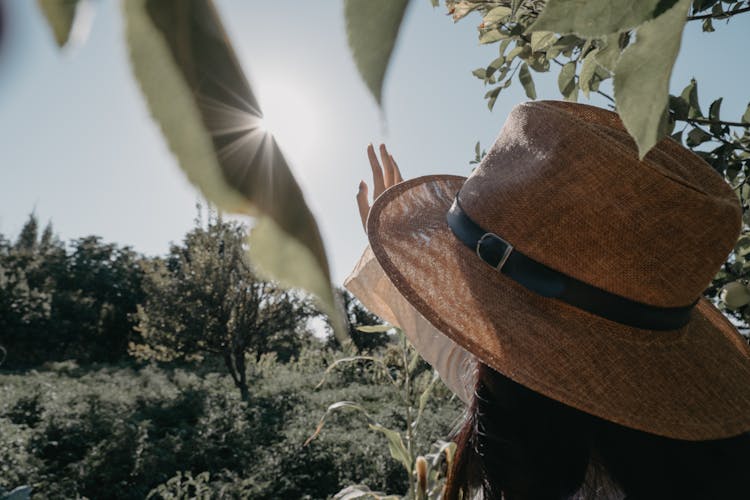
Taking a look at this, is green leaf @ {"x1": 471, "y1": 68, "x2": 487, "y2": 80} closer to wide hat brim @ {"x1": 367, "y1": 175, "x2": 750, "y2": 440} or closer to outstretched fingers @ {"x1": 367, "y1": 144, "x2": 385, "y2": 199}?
outstretched fingers @ {"x1": 367, "y1": 144, "x2": 385, "y2": 199}

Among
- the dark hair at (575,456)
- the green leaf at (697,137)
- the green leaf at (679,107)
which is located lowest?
the dark hair at (575,456)

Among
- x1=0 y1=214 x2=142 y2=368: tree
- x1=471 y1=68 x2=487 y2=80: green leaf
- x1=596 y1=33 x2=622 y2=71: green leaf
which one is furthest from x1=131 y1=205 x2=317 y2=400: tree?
x1=596 y1=33 x2=622 y2=71: green leaf

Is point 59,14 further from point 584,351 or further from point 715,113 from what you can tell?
point 715,113

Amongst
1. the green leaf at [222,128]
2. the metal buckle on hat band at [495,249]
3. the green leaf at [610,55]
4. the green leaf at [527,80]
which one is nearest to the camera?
the green leaf at [222,128]

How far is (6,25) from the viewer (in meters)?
0.09

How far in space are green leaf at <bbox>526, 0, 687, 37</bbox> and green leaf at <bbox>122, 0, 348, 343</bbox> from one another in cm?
14

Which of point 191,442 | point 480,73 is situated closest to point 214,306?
point 191,442

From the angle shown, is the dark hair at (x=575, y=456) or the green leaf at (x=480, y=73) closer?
the dark hair at (x=575, y=456)

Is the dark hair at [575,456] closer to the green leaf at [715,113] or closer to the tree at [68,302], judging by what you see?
the green leaf at [715,113]

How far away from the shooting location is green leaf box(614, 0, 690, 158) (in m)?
0.18

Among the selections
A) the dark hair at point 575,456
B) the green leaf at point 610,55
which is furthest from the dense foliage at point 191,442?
the green leaf at point 610,55

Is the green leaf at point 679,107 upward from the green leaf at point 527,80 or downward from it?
downward

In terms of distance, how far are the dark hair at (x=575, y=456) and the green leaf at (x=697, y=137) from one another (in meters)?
0.66

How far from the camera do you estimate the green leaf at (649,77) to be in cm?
18
